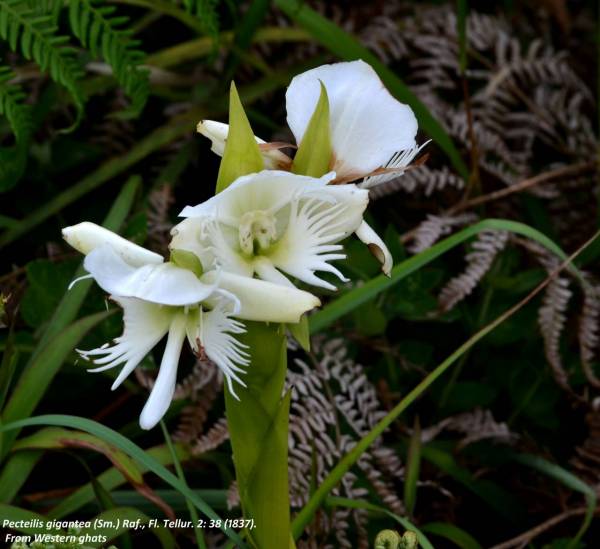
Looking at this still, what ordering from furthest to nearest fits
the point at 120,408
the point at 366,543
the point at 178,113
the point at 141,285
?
the point at 178,113
the point at 120,408
the point at 366,543
the point at 141,285

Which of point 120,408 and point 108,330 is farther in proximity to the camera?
point 120,408

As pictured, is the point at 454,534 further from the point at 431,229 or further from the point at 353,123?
the point at 353,123

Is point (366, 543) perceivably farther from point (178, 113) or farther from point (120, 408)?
point (178, 113)

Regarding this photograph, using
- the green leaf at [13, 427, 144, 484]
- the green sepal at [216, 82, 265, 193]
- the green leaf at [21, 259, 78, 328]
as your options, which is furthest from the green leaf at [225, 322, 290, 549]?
the green leaf at [21, 259, 78, 328]

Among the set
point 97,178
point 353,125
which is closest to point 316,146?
point 353,125

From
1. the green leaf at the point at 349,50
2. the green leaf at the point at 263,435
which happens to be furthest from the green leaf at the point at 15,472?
the green leaf at the point at 349,50

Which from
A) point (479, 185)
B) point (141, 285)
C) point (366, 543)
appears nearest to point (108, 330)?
point (366, 543)

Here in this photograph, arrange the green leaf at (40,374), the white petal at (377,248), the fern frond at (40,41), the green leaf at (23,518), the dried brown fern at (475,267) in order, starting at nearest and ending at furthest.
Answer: the white petal at (377,248), the green leaf at (23,518), the green leaf at (40,374), the fern frond at (40,41), the dried brown fern at (475,267)

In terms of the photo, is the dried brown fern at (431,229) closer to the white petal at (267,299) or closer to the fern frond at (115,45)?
the fern frond at (115,45)
